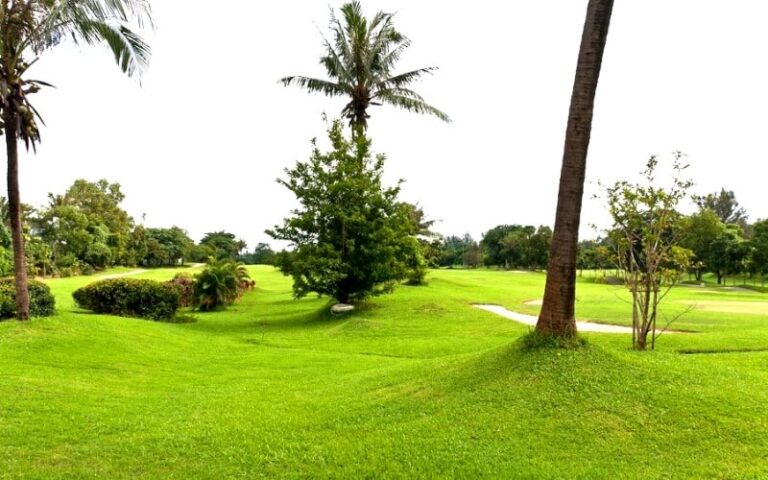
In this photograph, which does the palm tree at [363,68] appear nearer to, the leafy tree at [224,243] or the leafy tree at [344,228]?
the leafy tree at [344,228]

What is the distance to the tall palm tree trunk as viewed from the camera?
6.62m

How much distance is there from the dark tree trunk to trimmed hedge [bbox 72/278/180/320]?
245 inches

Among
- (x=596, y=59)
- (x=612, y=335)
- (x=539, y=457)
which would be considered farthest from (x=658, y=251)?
(x=539, y=457)

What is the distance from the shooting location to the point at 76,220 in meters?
50.3

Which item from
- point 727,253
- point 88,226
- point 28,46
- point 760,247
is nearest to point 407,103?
point 28,46

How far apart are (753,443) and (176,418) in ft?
19.9

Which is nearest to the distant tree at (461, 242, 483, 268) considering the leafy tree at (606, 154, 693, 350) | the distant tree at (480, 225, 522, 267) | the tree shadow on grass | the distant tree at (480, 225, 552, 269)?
the distant tree at (480, 225, 522, 267)

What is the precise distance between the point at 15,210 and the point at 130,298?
7.07m

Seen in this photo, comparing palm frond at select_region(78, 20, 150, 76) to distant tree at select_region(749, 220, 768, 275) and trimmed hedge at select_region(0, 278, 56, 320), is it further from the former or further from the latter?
distant tree at select_region(749, 220, 768, 275)

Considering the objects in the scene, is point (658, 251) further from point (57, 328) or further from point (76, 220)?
point (76, 220)

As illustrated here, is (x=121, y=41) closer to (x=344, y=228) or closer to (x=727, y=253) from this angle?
(x=344, y=228)

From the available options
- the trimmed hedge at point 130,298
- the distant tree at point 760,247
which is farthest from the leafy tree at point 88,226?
the distant tree at point 760,247

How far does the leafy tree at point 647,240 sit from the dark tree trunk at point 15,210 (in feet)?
40.9

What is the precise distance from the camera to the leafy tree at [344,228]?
18359 mm
